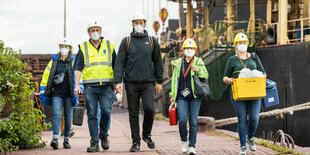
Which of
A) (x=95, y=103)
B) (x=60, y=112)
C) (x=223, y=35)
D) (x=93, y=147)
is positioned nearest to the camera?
(x=93, y=147)

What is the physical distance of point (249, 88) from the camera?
7910mm

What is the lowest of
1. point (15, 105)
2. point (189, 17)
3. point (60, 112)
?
point (60, 112)

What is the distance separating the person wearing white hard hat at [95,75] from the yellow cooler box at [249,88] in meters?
1.92

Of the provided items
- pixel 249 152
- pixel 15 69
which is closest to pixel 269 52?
pixel 249 152

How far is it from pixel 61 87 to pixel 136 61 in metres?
1.53

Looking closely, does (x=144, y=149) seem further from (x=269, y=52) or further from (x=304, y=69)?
(x=269, y=52)

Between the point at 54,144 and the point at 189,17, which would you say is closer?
the point at 54,144

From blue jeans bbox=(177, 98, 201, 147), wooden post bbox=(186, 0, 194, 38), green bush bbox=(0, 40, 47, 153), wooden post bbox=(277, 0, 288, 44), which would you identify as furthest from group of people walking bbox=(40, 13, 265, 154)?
wooden post bbox=(186, 0, 194, 38)

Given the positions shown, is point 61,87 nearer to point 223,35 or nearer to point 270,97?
point 270,97

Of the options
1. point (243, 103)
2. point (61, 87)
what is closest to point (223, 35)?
point (61, 87)

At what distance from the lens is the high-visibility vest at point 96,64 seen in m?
8.23

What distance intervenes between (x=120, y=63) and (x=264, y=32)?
1430cm

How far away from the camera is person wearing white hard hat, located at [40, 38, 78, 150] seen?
8938 mm

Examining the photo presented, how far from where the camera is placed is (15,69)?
8352mm
